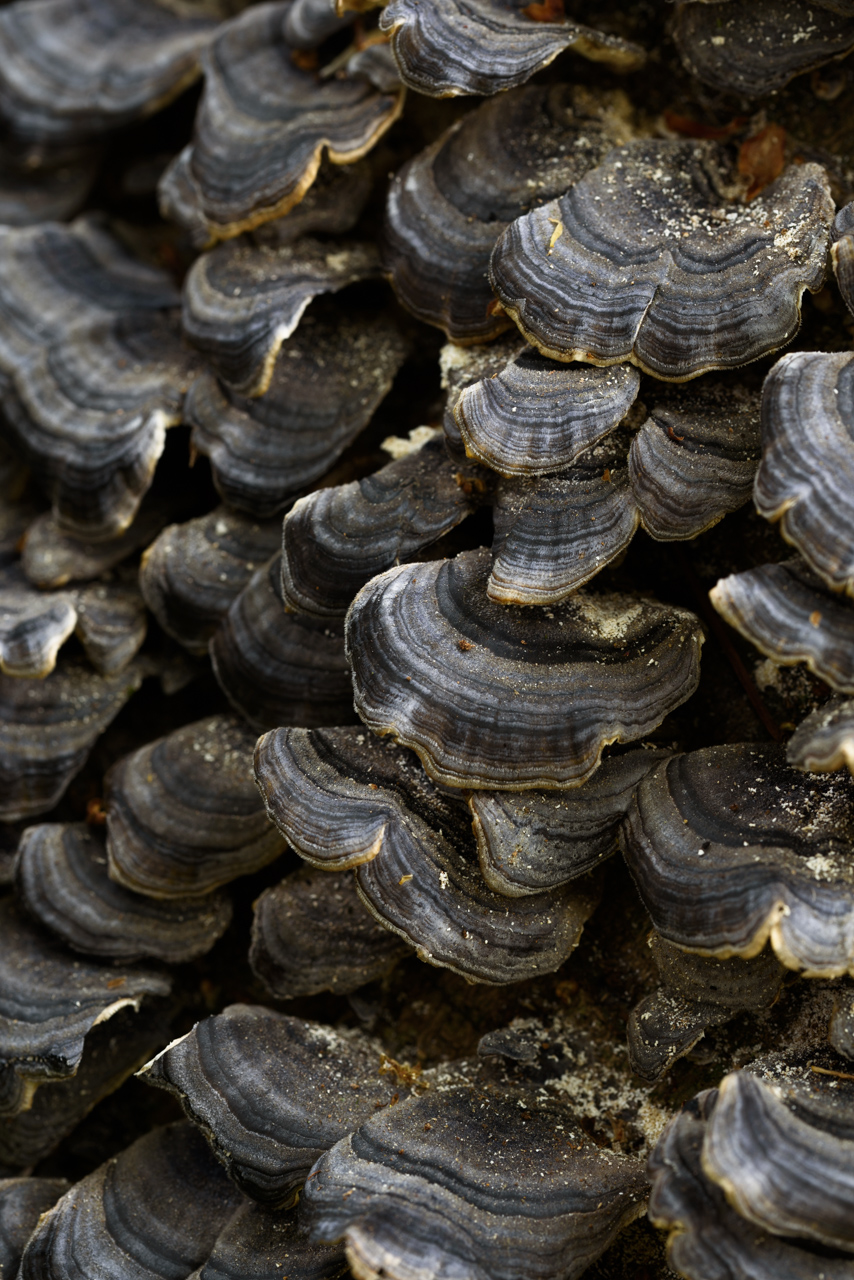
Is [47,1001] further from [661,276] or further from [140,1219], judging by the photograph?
[661,276]

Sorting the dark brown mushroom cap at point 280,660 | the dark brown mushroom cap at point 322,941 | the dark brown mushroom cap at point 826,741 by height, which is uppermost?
the dark brown mushroom cap at point 280,660

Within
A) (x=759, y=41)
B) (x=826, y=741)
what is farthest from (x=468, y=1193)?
(x=759, y=41)

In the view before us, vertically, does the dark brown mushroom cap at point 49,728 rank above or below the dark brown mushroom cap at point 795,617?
below

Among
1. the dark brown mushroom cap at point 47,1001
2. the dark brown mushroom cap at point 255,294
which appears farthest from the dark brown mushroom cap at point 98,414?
the dark brown mushroom cap at point 47,1001

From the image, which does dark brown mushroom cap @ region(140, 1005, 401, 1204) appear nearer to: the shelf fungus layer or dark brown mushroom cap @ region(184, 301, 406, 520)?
the shelf fungus layer

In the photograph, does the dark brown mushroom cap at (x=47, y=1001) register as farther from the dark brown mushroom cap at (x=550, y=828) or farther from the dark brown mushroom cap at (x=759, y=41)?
the dark brown mushroom cap at (x=759, y=41)

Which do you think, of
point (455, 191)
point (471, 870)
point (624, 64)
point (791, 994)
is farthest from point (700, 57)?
point (791, 994)

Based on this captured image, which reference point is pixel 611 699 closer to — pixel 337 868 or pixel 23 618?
pixel 337 868
